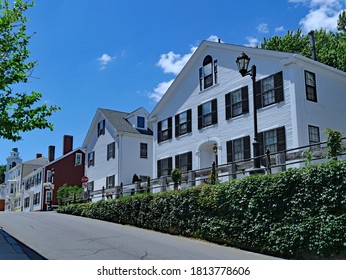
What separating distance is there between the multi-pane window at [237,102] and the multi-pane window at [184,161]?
3.93m

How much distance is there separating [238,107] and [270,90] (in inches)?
86.6

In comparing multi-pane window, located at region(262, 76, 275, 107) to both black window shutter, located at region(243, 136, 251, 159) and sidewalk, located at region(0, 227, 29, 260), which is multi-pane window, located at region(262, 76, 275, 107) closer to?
black window shutter, located at region(243, 136, 251, 159)

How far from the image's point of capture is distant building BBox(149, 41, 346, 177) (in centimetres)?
1970

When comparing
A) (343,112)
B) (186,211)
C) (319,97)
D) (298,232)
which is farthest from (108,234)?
(343,112)

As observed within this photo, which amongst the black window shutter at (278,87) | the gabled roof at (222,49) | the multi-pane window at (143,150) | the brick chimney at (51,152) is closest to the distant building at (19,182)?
the brick chimney at (51,152)

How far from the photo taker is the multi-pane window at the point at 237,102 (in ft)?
71.8

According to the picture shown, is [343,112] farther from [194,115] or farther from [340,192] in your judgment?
[340,192]

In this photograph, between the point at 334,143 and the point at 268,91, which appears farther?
the point at 268,91

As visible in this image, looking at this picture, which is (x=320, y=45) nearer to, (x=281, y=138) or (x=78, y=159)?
(x=281, y=138)

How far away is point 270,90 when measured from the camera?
20.7 metres

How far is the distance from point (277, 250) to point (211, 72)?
48.3 ft

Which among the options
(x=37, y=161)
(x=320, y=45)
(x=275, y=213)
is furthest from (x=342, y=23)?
(x=37, y=161)

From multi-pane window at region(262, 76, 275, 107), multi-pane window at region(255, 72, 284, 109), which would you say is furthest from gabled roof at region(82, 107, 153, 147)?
multi-pane window at region(262, 76, 275, 107)

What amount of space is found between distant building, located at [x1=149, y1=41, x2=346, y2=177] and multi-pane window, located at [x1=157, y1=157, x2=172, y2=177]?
2.5 inches
